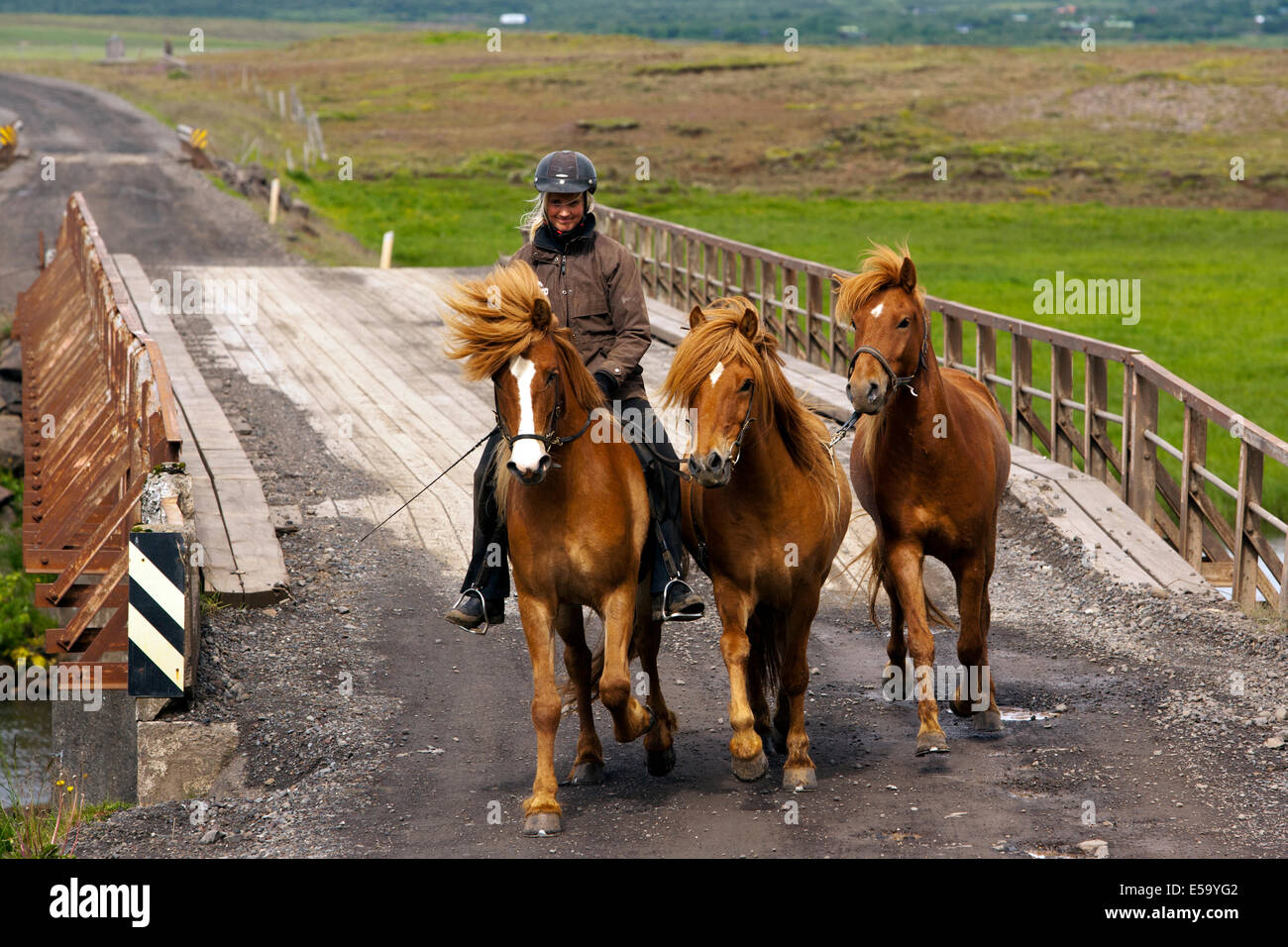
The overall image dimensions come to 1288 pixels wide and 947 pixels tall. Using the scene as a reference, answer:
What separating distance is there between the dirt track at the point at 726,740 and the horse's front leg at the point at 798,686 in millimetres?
117

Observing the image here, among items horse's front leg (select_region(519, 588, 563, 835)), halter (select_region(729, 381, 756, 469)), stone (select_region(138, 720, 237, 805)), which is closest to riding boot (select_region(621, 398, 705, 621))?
halter (select_region(729, 381, 756, 469))

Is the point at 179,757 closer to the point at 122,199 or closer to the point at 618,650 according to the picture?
the point at 618,650

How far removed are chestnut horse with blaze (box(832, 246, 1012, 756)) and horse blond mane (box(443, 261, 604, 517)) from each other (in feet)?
5.69

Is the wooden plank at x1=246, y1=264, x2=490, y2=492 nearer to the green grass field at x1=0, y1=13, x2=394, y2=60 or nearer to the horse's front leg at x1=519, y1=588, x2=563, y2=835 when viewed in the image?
the horse's front leg at x1=519, y1=588, x2=563, y2=835

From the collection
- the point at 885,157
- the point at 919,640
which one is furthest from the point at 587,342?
the point at 885,157

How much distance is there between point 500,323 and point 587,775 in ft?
7.72

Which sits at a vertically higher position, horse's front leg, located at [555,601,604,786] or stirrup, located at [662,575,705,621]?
stirrup, located at [662,575,705,621]

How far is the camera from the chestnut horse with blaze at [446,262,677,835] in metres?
6.43

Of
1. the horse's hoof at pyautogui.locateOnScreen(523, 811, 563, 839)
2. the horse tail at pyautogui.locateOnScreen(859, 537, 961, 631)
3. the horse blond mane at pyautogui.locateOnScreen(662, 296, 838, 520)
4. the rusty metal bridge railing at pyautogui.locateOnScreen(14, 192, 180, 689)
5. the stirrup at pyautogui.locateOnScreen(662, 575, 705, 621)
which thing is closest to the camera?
the horse's hoof at pyautogui.locateOnScreen(523, 811, 563, 839)

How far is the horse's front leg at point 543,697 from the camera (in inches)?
263

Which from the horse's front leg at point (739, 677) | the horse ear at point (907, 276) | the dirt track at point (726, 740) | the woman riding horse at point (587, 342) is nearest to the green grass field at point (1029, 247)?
the dirt track at point (726, 740)

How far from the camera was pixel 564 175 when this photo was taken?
7.22 meters

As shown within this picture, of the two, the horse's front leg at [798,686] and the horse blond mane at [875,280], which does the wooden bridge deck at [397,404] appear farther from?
the horse's front leg at [798,686]

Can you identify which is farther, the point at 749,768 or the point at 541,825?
the point at 749,768
